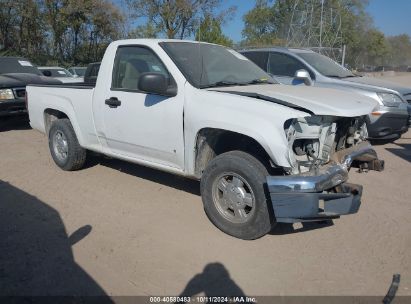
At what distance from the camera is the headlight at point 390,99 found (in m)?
7.43

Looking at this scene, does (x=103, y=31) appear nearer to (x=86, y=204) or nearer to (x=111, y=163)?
(x=111, y=163)

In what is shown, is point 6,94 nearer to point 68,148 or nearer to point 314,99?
point 68,148

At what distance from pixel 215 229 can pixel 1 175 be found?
3.54 meters

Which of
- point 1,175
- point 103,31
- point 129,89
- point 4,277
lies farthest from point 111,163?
point 103,31

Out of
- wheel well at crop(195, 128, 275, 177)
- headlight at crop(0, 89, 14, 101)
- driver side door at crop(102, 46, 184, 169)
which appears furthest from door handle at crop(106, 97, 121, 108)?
headlight at crop(0, 89, 14, 101)

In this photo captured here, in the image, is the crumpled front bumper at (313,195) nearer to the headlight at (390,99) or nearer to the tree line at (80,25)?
the headlight at (390,99)

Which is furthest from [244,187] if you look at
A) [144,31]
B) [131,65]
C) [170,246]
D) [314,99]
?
[144,31]

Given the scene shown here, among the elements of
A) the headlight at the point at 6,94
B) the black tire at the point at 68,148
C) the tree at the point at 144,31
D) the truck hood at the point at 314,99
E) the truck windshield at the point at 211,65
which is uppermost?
the tree at the point at 144,31

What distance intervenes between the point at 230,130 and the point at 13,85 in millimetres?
7062

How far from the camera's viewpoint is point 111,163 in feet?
21.6

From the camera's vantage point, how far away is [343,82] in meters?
7.84

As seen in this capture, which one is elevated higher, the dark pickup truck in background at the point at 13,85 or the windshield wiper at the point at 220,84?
the windshield wiper at the point at 220,84

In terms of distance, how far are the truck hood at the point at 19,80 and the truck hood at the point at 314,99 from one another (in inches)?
248

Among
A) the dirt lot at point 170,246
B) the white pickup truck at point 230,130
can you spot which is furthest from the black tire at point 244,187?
the dirt lot at point 170,246
